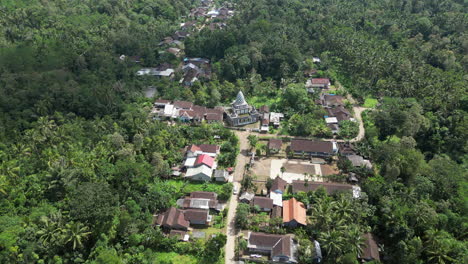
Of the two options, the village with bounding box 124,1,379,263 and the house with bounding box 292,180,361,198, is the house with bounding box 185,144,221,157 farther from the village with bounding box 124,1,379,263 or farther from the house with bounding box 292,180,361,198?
the house with bounding box 292,180,361,198

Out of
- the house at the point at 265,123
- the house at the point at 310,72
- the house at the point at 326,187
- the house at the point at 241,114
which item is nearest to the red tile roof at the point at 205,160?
the house at the point at 241,114

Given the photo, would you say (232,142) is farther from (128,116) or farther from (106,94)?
(106,94)

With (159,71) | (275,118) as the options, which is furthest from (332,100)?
(159,71)

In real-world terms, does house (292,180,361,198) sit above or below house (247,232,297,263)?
above

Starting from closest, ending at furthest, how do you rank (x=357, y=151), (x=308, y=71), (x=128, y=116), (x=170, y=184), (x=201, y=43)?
(x=170, y=184) → (x=357, y=151) → (x=128, y=116) → (x=308, y=71) → (x=201, y=43)

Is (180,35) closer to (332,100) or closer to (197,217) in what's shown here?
(332,100)

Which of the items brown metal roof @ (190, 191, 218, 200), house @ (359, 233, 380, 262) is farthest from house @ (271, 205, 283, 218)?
house @ (359, 233, 380, 262)

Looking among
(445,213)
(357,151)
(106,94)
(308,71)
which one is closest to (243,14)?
(308,71)
